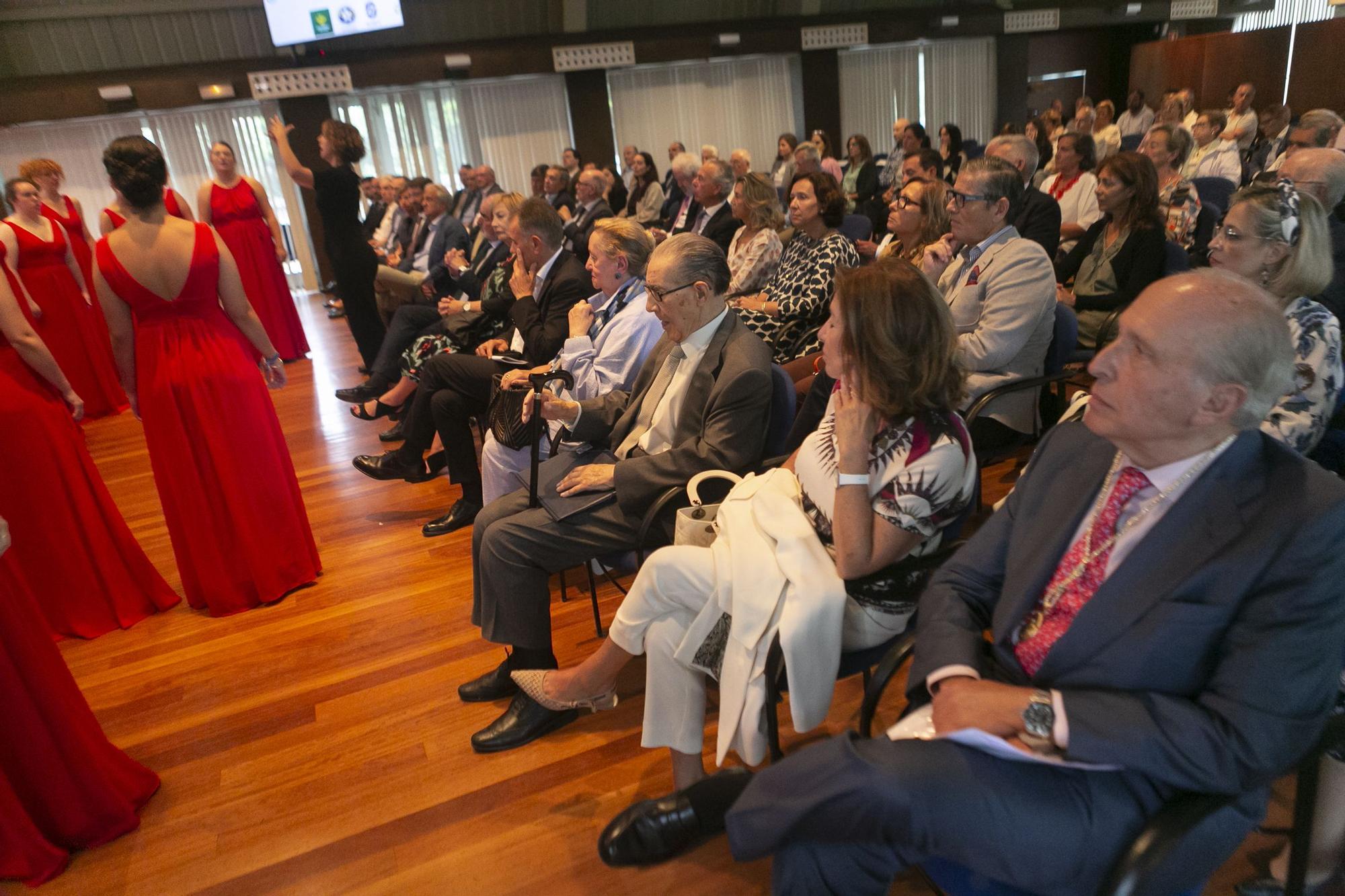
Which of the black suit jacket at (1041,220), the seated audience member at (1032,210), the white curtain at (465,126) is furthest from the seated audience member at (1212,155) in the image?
the white curtain at (465,126)

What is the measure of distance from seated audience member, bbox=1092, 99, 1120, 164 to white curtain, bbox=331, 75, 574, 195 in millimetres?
6916

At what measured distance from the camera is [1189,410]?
126cm

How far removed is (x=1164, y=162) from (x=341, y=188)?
5216 millimetres

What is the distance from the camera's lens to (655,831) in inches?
74.3

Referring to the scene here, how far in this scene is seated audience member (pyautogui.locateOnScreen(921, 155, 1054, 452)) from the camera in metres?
2.88

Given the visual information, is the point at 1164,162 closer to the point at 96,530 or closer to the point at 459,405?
the point at 459,405

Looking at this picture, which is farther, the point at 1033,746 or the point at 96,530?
the point at 96,530

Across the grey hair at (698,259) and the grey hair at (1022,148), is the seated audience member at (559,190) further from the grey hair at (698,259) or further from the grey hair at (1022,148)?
the grey hair at (698,259)

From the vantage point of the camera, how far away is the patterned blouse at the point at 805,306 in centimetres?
374

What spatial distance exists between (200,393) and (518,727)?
1.87 meters

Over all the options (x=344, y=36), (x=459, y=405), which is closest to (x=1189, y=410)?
(x=459, y=405)

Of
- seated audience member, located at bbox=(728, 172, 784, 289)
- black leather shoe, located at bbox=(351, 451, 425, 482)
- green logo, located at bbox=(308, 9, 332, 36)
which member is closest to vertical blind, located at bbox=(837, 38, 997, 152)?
green logo, located at bbox=(308, 9, 332, 36)

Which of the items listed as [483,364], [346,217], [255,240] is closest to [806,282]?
[483,364]

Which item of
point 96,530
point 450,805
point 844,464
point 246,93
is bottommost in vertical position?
point 450,805
